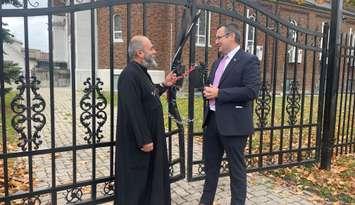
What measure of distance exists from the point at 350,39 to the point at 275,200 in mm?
3336

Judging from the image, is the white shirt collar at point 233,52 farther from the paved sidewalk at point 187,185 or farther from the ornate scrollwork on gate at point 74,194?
the ornate scrollwork on gate at point 74,194

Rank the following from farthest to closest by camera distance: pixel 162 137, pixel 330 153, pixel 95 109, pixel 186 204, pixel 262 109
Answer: pixel 330 153 → pixel 262 109 → pixel 186 204 → pixel 95 109 → pixel 162 137

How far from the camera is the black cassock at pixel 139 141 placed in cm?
359

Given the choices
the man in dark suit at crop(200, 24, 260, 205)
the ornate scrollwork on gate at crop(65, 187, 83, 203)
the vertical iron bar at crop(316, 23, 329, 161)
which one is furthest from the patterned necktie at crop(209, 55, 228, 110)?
the vertical iron bar at crop(316, 23, 329, 161)

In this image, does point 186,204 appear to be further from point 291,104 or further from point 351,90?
point 351,90

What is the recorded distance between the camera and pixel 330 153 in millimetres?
6492

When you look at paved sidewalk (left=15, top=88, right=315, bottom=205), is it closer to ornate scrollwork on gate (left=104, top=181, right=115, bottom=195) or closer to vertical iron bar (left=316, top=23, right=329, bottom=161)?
ornate scrollwork on gate (left=104, top=181, right=115, bottom=195)

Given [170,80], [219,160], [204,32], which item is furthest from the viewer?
[204,32]

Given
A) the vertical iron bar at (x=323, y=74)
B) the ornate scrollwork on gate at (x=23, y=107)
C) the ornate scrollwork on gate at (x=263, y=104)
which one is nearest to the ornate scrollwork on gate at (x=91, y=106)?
the ornate scrollwork on gate at (x=23, y=107)

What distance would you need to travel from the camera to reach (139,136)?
3576mm

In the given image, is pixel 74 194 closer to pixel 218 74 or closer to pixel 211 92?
pixel 211 92

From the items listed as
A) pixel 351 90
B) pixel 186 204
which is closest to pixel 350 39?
pixel 351 90

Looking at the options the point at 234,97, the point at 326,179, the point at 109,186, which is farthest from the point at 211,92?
the point at 326,179

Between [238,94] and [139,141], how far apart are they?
1236 mm
